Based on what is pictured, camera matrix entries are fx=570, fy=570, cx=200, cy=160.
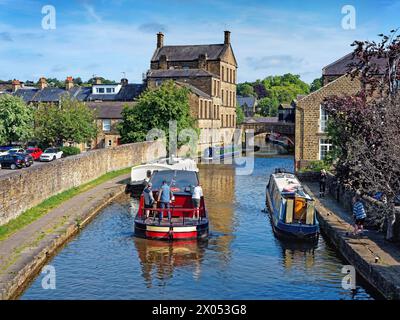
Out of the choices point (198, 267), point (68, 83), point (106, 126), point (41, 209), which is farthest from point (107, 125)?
point (198, 267)

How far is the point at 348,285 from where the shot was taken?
1600 centimetres

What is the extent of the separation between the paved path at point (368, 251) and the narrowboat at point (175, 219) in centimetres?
490

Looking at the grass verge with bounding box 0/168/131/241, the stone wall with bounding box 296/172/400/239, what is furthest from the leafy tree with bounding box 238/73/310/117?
the grass verge with bounding box 0/168/131/241

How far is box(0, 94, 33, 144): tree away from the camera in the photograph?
51.1 m

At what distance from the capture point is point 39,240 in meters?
18.8

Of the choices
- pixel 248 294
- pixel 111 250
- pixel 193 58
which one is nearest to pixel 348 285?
pixel 248 294

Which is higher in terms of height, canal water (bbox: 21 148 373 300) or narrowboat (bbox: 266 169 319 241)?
narrowboat (bbox: 266 169 319 241)

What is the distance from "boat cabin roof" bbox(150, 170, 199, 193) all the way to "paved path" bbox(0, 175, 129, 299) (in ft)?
10.4

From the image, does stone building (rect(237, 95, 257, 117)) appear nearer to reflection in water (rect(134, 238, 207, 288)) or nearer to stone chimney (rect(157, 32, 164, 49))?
stone chimney (rect(157, 32, 164, 49))

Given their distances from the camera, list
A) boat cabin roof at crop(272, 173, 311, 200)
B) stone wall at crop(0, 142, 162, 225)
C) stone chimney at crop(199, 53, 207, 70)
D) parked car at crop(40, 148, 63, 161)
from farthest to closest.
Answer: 1. stone chimney at crop(199, 53, 207, 70)
2. parked car at crop(40, 148, 63, 161)
3. boat cabin roof at crop(272, 173, 311, 200)
4. stone wall at crop(0, 142, 162, 225)

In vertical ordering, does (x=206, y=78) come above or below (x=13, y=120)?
above

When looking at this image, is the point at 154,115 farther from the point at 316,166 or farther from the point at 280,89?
the point at 280,89

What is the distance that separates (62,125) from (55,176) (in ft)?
85.9
